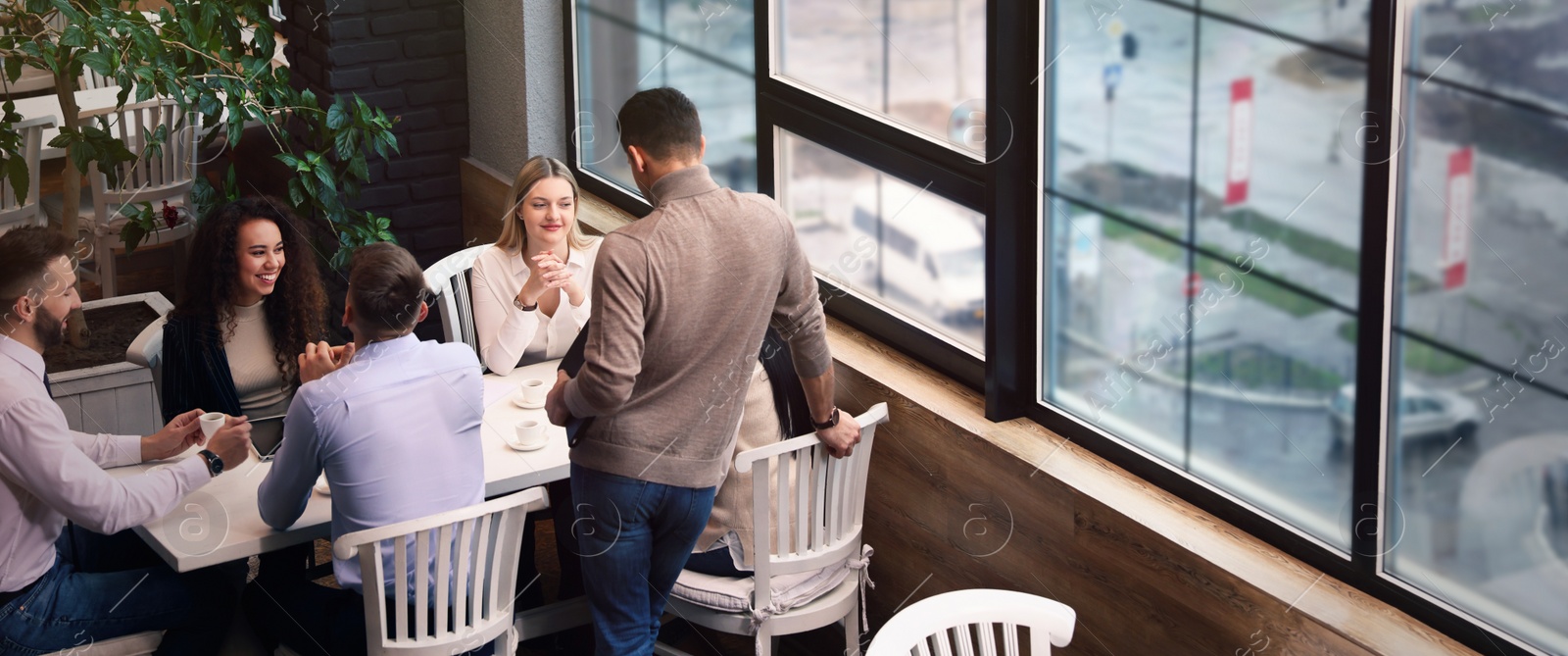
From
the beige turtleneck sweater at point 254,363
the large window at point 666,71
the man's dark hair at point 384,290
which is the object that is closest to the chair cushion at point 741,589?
the man's dark hair at point 384,290

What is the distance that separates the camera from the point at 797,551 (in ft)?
9.49

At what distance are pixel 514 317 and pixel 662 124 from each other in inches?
44.2

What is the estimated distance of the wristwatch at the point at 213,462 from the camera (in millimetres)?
2842

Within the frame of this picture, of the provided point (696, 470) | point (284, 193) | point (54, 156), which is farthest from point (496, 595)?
point (54, 156)

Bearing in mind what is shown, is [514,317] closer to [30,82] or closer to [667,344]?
[667,344]

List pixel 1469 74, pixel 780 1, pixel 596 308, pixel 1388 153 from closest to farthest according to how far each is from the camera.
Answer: pixel 1469 74, pixel 1388 153, pixel 596 308, pixel 780 1

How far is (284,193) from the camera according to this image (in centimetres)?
551

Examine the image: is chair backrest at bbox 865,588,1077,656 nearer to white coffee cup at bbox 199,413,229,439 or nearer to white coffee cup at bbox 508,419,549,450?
white coffee cup at bbox 508,419,549,450

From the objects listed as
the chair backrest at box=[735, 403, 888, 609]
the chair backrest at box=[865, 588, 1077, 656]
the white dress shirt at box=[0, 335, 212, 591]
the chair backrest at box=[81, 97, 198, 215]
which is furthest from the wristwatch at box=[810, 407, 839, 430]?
the chair backrest at box=[81, 97, 198, 215]

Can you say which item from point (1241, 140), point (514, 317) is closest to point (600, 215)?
point (514, 317)

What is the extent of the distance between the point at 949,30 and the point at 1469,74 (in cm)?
117

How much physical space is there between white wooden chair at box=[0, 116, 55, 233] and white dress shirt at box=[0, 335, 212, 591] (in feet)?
7.87

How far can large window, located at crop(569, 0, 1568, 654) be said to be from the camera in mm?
1971

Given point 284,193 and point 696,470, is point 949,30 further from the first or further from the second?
point 284,193
